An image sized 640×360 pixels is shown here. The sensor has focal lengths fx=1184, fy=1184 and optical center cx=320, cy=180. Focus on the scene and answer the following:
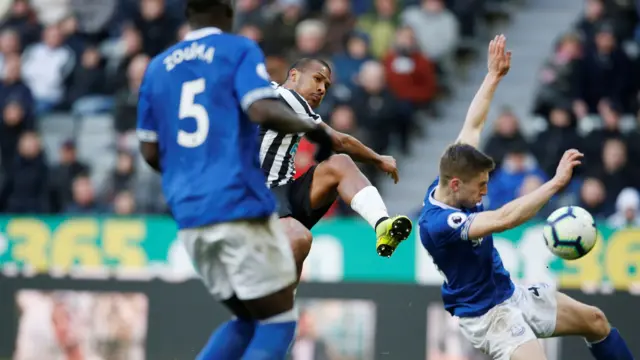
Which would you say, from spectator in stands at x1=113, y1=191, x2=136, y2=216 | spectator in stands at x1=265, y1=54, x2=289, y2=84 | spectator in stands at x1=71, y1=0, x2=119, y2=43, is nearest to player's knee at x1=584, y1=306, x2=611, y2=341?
spectator in stands at x1=265, y1=54, x2=289, y2=84

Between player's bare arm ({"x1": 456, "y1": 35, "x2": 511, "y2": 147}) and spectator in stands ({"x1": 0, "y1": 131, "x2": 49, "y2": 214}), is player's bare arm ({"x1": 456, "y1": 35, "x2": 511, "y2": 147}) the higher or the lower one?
the higher one

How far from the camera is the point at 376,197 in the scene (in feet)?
26.3

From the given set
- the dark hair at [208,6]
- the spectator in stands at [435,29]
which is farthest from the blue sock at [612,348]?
the spectator in stands at [435,29]

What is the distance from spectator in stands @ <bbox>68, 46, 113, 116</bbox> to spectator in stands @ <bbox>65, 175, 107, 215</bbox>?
2.02m

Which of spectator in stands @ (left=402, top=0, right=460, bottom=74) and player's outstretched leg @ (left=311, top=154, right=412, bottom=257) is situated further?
spectator in stands @ (left=402, top=0, right=460, bottom=74)

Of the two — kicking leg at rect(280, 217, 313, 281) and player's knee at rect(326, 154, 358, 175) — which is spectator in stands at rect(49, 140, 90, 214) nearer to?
kicking leg at rect(280, 217, 313, 281)

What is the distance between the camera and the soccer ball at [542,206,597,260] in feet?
25.9

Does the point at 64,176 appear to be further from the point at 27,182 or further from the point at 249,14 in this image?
the point at 249,14

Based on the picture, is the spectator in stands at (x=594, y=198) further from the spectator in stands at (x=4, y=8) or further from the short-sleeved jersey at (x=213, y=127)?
the spectator in stands at (x=4, y=8)

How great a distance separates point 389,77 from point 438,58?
107cm

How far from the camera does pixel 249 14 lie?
17.0m

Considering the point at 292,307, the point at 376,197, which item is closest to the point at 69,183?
the point at 376,197

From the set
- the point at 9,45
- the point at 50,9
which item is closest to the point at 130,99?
the point at 9,45

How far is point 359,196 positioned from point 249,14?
943 cm
